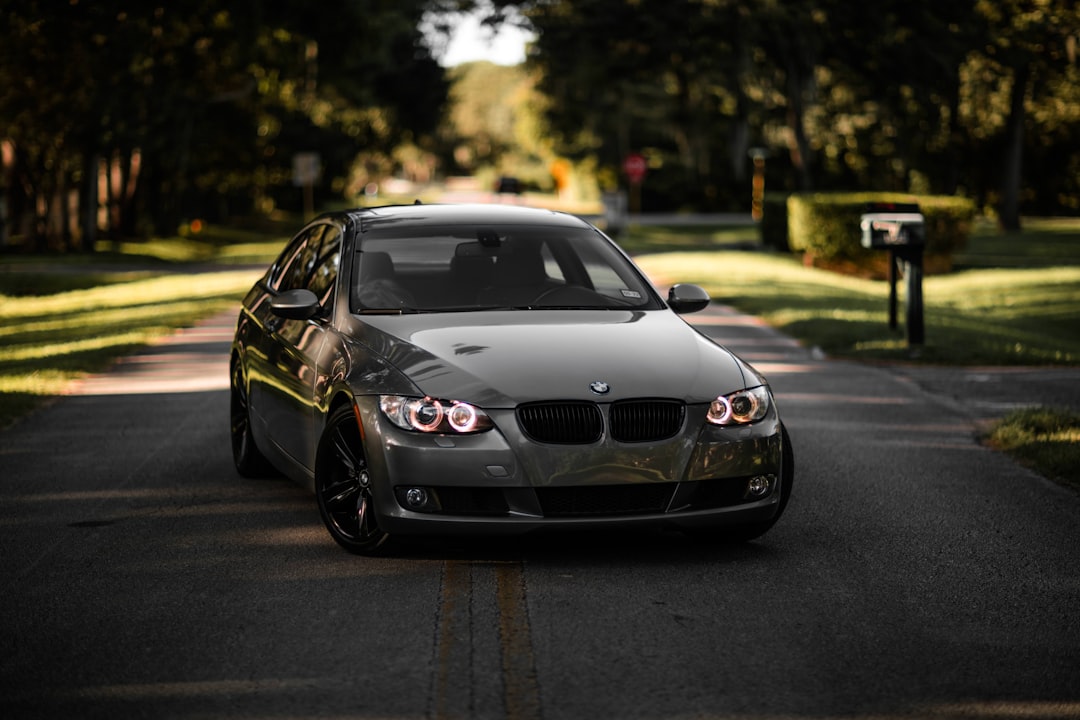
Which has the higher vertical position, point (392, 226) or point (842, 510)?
point (392, 226)

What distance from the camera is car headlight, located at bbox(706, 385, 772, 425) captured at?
6.89 metres

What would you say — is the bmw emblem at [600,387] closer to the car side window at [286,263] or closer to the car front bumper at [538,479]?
the car front bumper at [538,479]

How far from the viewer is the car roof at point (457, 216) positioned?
332 inches

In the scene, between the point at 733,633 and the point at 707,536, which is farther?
the point at 707,536

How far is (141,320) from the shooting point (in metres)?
21.4

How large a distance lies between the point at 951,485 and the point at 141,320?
47.4 ft

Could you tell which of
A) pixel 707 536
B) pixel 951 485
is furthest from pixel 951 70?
pixel 707 536

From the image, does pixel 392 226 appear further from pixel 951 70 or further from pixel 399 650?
pixel 951 70

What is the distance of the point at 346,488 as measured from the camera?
7.17 metres

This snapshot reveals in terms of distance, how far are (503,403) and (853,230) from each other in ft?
89.0

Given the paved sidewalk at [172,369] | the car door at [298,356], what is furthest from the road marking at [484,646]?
the paved sidewalk at [172,369]

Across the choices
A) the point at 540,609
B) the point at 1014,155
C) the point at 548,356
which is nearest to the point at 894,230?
the point at 548,356

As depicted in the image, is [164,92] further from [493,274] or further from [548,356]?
[548,356]

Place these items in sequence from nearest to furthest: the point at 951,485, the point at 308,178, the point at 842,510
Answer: the point at 842,510 → the point at 951,485 → the point at 308,178
